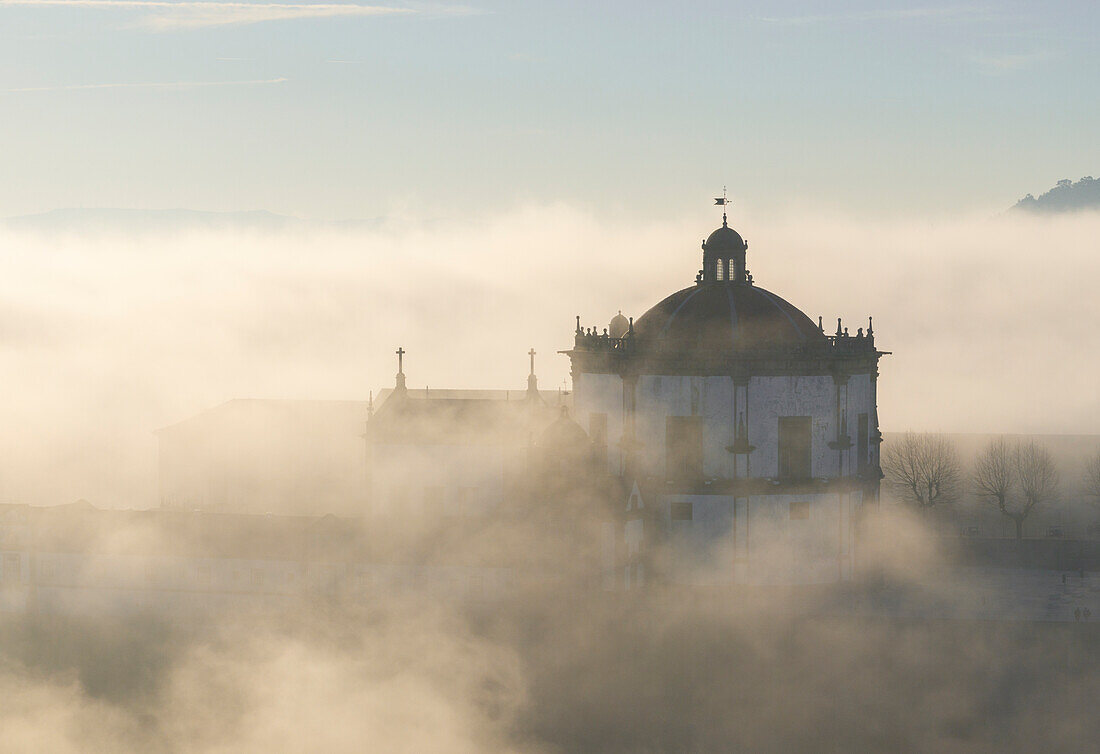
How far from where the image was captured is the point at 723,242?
273 feet

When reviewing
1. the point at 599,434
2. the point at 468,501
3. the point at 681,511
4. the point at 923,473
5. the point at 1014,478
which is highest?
the point at 599,434

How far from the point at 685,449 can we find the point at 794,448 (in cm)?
555

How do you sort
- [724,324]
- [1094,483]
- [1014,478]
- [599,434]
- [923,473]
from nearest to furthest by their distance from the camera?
[724,324] → [599,434] → [923,473] → [1094,483] → [1014,478]

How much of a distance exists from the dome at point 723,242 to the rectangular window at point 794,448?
399 inches

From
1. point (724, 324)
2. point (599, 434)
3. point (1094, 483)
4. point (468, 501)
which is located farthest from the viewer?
point (1094, 483)

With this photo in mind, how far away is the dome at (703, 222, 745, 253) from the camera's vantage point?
83.1 meters

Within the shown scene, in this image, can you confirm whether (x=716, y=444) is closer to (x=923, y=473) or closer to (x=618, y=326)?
(x=618, y=326)

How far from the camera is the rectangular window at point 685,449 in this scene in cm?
7888

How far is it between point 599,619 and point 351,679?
11.8 m

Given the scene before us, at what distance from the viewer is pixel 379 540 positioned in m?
78.2

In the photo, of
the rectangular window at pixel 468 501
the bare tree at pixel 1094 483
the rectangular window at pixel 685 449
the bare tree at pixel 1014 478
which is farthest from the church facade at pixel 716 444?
the bare tree at pixel 1094 483

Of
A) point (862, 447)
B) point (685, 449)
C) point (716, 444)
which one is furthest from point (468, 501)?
point (862, 447)

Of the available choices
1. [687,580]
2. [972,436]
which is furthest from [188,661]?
[972,436]

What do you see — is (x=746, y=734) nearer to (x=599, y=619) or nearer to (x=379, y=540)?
(x=599, y=619)
